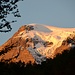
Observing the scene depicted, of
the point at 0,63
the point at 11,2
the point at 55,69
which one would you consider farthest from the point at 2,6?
the point at 55,69

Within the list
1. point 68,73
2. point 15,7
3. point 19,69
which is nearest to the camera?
point 68,73

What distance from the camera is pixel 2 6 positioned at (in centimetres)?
1464

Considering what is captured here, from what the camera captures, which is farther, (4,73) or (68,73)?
(4,73)

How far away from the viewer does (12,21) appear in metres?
14.8

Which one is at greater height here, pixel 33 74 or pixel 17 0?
pixel 17 0

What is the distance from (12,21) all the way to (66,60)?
2.94 meters

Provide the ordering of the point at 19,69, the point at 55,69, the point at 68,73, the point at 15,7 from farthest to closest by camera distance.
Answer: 1. the point at 19,69
2. the point at 15,7
3. the point at 55,69
4. the point at 68,73

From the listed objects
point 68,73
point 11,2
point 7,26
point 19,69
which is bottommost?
point 19,69

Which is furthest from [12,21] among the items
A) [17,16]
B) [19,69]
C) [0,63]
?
[19,69]

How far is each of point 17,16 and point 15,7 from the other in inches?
16.2

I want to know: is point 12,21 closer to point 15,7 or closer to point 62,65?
point 15,7

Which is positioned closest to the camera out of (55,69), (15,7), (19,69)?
(55,69)

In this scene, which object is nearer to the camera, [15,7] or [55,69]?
[55,69]

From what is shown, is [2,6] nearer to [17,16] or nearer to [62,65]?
[17,16]
